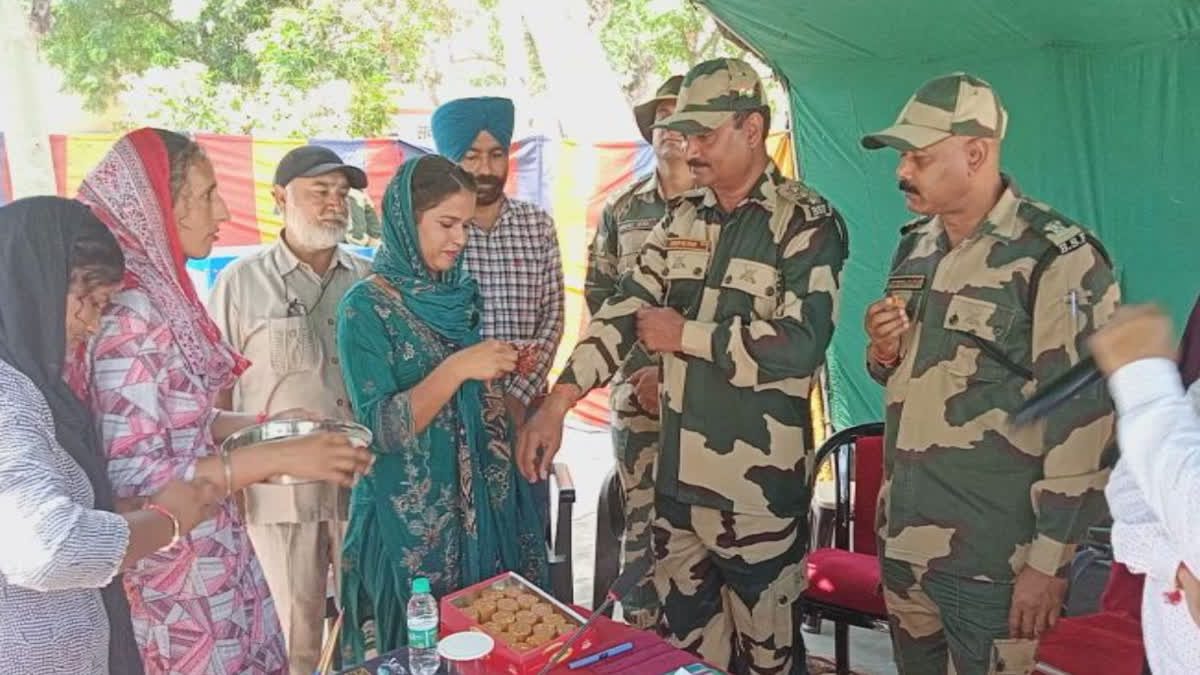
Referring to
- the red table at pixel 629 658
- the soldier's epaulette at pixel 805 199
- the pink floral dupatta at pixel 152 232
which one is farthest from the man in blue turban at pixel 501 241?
the red table at pixel 629 658

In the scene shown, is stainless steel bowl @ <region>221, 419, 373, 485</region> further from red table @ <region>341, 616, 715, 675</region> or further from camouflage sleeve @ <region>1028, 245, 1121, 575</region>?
camouflage sleeve @ <region>1028, 245, 1121, 575</region>

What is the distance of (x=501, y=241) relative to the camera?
11.3ft

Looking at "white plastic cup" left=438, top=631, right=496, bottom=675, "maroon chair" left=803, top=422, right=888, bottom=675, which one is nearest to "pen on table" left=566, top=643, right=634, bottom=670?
"white plastic cup" left=438, top=631, right=496, bottom=675

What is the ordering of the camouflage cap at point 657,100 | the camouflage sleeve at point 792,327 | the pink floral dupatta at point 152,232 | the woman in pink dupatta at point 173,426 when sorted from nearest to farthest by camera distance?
1. the woman in pink dupatta at point 173,426
2. the pink floral dupatta at point 152,232
3. the camouflage sleeve at point 792,327
4. the camouflage cap at point 657,100

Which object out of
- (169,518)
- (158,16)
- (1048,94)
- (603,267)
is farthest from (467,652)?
(158,16)

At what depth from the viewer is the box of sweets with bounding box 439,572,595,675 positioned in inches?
73.4

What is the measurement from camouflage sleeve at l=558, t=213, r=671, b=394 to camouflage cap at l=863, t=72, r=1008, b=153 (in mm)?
741

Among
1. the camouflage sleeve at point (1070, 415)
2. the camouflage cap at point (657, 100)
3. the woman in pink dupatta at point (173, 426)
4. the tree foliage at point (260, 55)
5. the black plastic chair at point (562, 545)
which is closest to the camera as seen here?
the woman in pink dupatta at point (173, 426)

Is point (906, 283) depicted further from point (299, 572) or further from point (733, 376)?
point (299, 572)

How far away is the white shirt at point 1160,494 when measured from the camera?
3.95ft

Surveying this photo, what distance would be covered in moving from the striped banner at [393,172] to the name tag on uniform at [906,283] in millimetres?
4809

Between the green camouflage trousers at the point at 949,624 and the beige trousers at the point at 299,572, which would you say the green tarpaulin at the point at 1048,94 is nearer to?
the green camouflage trousers at the point at 949,624

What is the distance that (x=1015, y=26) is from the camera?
3.55 metres

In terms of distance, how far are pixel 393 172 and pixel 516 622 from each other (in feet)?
20.7
